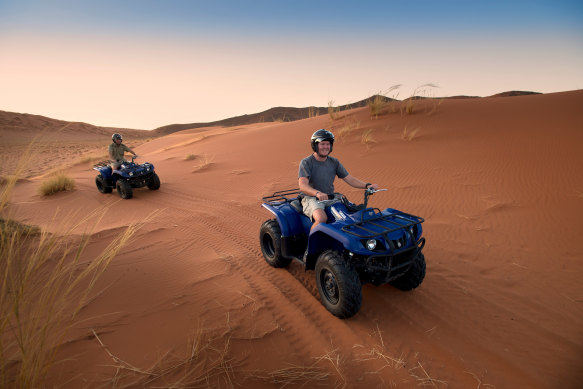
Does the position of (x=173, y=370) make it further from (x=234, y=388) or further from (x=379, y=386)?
(x=379, y=386)

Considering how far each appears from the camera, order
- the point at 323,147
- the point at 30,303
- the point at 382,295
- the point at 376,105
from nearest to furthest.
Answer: the point at 30,303 → the point at 382,295 → the point at 323,147 → the point at 376,105

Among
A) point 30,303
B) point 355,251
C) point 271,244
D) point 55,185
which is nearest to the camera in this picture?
point 30,303

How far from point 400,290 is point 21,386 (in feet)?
11.7

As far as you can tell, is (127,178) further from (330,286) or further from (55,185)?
(330,286)

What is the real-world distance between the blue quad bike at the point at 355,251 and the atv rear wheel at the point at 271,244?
0.20 m

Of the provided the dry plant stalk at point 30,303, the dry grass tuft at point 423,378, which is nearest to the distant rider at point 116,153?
the dry plant stalk at point 30,303

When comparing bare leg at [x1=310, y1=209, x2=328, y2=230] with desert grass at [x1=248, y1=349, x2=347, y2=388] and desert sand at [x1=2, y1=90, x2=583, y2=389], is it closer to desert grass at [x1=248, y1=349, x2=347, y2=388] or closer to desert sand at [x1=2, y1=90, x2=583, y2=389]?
desert sand at [x1=2, y1=90, x2=583, y2=389]

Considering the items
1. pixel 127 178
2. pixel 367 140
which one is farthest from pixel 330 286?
pixel 367 140

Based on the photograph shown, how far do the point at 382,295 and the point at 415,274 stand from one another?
0.47 metres

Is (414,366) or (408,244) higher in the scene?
(408,244)

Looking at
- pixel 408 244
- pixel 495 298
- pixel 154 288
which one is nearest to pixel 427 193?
pixel 495 298

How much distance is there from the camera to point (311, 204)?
12.3 ft

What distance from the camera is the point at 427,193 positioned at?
711cm

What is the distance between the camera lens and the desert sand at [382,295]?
2521 mm
